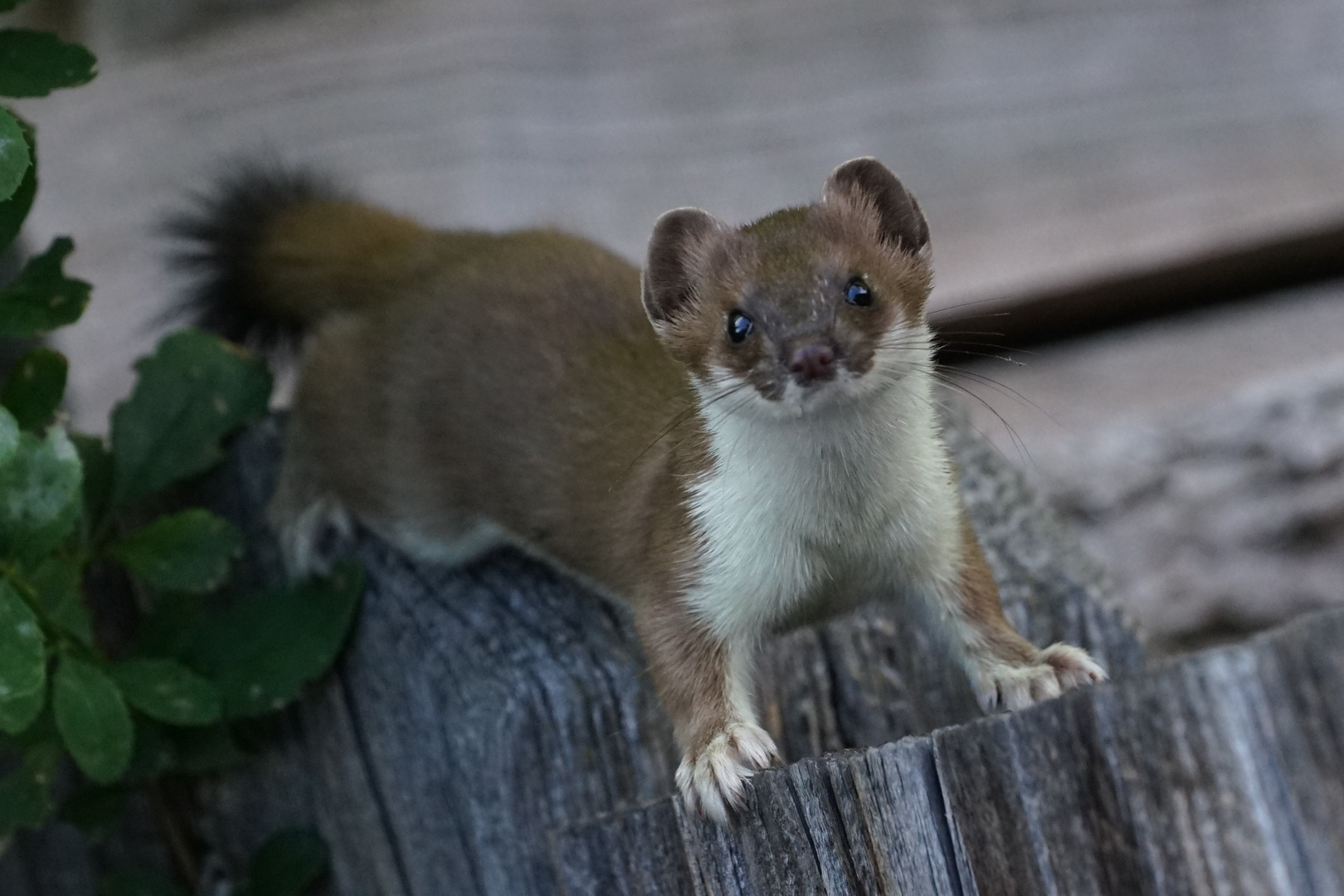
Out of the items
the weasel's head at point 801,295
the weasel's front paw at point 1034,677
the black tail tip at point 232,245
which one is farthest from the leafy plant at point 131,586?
the weasel's front paw at point 1034,677

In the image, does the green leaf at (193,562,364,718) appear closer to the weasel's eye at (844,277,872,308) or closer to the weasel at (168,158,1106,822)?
the weasel at (168,158,1106,822)

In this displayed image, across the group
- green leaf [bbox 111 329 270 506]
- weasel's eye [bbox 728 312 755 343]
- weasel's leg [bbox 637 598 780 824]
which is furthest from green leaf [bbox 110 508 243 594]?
weasel's eye [bbox 728 312 755 343]

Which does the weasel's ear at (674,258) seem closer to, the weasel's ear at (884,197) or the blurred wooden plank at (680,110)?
the weasel's ear at (884,197)

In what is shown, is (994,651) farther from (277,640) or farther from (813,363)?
(277,640)

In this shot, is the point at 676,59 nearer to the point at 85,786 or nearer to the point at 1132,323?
the point at 1132,323

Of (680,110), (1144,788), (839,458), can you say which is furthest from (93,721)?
(680,110)

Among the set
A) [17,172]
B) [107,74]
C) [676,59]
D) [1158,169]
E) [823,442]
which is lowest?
[823,442]

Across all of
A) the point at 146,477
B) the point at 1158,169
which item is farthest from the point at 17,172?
the point at 1158,169
